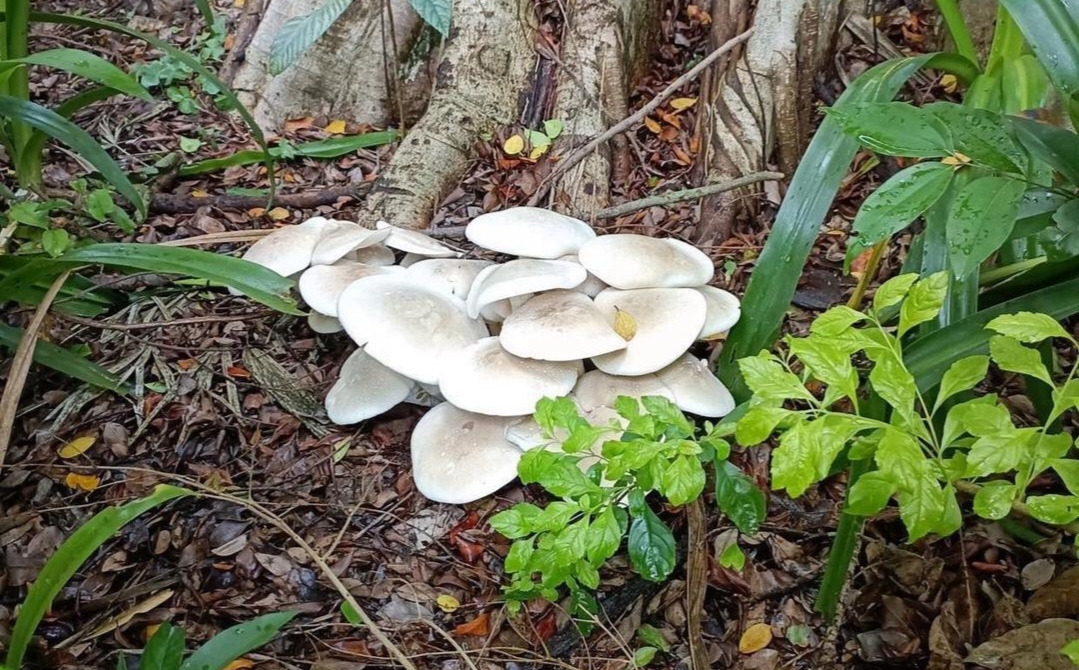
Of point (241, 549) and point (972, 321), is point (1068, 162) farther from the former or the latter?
point (241, 549)

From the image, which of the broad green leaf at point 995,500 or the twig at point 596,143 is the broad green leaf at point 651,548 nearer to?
the broad green leaf at point 995,500

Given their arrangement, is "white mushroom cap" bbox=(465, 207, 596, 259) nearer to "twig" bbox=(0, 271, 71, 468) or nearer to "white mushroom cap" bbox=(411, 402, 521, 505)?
"white mushroom cap" bbox=(411, 402, 521, 505)

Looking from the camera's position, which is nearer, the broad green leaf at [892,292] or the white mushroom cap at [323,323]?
the broad green leaf at [892,292]

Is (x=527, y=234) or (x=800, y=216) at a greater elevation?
(x=800, y=216)

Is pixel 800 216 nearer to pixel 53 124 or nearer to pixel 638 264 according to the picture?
pixel 638 264

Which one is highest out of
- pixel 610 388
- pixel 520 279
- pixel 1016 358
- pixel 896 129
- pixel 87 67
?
pixel 896 129

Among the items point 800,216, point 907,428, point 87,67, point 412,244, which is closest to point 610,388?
point 800,216

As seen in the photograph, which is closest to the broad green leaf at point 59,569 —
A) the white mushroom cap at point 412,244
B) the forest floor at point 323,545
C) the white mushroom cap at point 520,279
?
the forest floor at point 323,545
